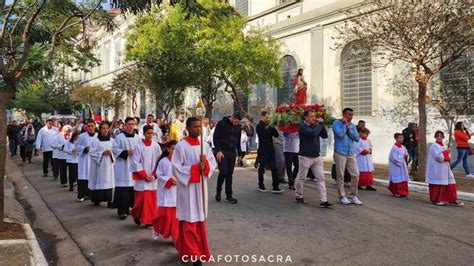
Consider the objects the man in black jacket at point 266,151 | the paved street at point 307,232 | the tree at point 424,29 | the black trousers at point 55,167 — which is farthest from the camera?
the black trousers at point 55,167

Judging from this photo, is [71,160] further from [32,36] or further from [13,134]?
[13,134]

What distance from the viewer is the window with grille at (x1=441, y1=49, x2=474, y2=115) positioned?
13219 millimetres

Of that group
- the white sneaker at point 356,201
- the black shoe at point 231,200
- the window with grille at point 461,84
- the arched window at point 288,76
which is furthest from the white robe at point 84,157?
the arched window at point 288,76

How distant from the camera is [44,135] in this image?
13.8m

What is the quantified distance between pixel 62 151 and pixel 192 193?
26.5 feet

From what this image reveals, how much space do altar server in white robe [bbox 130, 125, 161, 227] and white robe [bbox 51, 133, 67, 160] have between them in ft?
18.8

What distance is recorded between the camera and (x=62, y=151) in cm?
1174

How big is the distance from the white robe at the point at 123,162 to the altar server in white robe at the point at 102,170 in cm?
108

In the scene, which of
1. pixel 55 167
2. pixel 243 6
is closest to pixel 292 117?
pixel 55 167

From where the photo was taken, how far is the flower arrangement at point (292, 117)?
359 inches

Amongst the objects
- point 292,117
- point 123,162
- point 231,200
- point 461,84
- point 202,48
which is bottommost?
point 231,200

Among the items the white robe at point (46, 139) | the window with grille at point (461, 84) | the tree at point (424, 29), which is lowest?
the white robe at point (46, 139)

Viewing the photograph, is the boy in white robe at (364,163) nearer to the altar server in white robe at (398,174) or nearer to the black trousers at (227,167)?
the altar server in white robe at (398,174)

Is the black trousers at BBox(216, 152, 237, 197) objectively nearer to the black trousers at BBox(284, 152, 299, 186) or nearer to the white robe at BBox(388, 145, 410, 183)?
the black trousers at BBox(284, 152, 299, 186)
